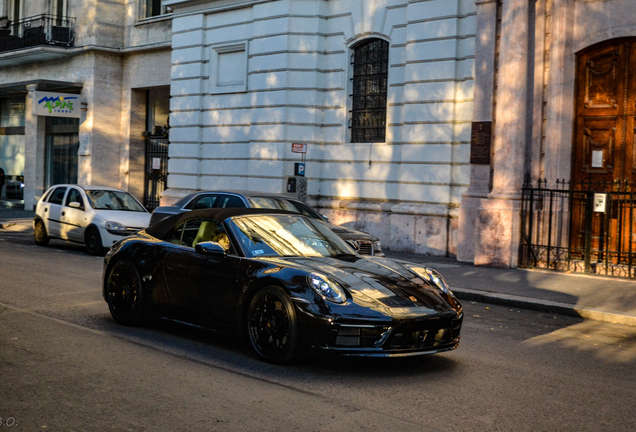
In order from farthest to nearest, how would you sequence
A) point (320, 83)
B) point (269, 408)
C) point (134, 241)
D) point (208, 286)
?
1. point (320, 83)
2. point (134, 241)
3. point (208, 286)
4. point (269, 408)

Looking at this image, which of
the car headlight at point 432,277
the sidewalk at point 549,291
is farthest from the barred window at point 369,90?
the car headlight at point 432,277

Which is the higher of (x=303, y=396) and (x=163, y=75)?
(x=163, y=75)

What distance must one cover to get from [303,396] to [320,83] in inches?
610

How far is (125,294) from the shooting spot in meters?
8.10

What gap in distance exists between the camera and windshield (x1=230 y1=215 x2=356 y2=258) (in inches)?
277

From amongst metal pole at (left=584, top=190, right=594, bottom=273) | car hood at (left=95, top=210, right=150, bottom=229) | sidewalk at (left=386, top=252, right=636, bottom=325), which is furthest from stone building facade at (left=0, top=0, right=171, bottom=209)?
metal pole at (left=584, top=190, right=594, bottom=273)

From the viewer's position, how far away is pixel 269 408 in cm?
519

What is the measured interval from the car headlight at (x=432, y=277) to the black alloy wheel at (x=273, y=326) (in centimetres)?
146

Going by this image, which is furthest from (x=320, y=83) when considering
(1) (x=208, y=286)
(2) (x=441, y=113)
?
(1) (x=208, y=286)

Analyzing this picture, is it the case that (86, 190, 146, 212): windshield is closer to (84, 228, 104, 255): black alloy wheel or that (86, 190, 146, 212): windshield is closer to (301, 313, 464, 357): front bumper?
(84, 228, 104, 255): black alloy wheel

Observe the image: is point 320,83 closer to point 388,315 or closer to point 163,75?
point 163,75

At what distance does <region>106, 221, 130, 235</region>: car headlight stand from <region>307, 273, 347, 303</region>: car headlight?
34.8 feet

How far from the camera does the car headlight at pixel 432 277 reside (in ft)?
23.2

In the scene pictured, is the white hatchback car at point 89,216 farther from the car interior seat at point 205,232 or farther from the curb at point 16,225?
the car interior seat at point 205,232
